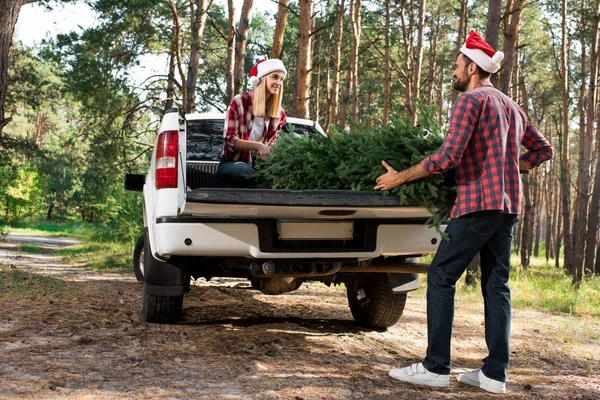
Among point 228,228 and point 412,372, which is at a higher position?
point 228,228

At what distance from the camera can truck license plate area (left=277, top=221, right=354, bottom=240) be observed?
447cm

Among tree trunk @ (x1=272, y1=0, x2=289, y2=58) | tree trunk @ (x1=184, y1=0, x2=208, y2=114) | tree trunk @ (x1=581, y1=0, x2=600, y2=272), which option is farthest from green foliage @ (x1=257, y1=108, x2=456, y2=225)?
tree trunk @ (x1=581, y1=0, x2=600, y2=272)

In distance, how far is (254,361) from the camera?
4.25 meters

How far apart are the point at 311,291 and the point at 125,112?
42.7 feet

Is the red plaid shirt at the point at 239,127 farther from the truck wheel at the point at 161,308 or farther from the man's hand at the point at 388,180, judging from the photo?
the man's hand at the point at 388,180

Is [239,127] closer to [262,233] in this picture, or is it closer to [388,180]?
[262,233]

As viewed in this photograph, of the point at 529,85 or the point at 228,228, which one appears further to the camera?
the point at 529,85

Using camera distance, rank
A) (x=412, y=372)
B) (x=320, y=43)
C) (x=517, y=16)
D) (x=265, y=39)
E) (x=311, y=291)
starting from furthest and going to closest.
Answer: (x=265, y=39) < (x=320, y=43) < (x=517, y=16) < (x=311, y=291) < (x=412, y=372)

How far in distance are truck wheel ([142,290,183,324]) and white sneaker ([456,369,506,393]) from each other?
2291 millimetres

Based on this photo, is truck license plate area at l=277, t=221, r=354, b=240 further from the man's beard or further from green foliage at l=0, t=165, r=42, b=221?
green foliage at l=0, t=165, r=42, b=221

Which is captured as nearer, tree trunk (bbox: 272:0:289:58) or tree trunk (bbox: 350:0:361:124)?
tree trunk (bbox: 272:0:289:58)

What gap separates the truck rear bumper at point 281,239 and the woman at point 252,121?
76 cm

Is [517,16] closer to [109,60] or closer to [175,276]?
[175,276]

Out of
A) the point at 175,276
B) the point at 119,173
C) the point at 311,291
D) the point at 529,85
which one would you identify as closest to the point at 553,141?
the point at 529,85
